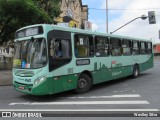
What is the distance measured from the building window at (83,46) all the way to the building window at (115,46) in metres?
2.20

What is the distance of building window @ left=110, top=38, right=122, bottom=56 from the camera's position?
1493 cm

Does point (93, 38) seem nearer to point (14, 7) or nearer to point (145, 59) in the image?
point (145, 59)

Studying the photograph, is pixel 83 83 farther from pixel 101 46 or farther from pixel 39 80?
pixel 39 80

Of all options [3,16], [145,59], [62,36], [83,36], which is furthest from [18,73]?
[3,16]

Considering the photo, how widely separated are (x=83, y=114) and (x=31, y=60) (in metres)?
6.20

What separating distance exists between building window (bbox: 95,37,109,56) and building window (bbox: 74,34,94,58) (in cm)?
49

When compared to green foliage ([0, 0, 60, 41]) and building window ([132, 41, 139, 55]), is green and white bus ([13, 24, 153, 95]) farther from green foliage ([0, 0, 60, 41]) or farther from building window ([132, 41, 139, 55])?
green foliage ([0, 0, 60, 41])

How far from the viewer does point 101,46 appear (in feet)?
45.4

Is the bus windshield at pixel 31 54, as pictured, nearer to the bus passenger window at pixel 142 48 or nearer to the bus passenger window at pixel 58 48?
the bus passenger window at pixel 58 48

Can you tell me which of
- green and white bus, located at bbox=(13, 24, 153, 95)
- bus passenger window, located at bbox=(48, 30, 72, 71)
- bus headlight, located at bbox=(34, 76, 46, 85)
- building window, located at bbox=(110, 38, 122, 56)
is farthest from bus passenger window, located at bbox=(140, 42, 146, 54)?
bus headlight, located at bbox=(34, 76, 46, 85)

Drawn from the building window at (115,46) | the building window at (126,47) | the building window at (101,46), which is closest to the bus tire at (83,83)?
the building window at (101,46)

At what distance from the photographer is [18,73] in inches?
436

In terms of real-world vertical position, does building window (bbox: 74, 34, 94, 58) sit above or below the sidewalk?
above

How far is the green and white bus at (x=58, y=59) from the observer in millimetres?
10375
